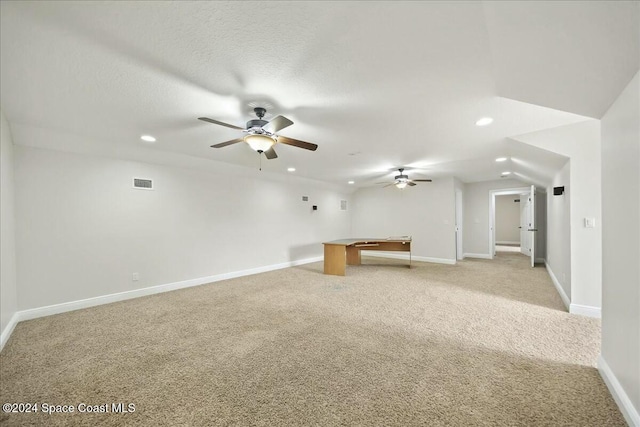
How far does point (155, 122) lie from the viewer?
3004 mm

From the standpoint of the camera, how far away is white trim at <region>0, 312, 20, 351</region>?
8.39 feet

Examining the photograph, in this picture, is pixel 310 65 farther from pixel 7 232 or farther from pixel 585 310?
pixel 585 310

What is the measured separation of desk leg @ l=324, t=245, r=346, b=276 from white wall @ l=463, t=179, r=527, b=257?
5.22 m

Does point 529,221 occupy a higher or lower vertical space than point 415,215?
lower

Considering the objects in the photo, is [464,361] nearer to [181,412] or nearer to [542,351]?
[542,351]

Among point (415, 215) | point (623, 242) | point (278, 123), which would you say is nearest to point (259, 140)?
point (278, 123)

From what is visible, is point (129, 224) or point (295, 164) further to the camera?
point (295, 164)

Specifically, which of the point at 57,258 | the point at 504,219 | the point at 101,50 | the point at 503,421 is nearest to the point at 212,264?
the point at 57,258

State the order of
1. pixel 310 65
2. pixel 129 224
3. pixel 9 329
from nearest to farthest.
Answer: pixel 310 65 → pixel 9 329 → pixel 129 224

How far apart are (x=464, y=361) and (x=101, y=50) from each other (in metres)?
3.78

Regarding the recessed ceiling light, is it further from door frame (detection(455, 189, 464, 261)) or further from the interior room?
door frame (detection(455, 189, 464, 261))

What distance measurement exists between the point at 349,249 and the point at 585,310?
458cm

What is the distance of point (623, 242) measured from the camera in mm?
1626

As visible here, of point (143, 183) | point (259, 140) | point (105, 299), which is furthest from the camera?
point (143, 183)
